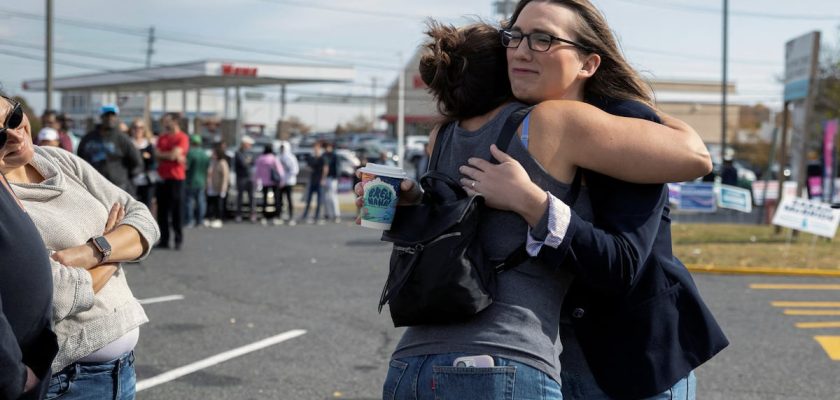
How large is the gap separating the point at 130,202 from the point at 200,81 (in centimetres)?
A: 4011

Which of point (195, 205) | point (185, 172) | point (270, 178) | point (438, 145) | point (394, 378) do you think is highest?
point (438, 145)

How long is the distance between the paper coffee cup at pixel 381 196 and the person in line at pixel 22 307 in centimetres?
76

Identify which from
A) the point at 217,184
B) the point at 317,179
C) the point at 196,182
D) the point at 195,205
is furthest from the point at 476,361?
the point at 317,179

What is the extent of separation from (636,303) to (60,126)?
1192cm

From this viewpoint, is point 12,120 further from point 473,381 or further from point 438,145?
point 473,381

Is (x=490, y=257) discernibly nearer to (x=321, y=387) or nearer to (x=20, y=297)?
(x=20, y=297)

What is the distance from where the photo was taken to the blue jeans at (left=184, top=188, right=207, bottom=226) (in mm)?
17359

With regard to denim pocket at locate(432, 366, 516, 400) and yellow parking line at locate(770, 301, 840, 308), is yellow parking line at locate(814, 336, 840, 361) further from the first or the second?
denim pocket at locate(432, 366, 516, 400)

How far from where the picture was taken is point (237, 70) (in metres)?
38.2

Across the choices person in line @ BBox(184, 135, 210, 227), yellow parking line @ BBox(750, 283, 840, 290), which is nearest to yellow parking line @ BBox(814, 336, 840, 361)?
yellow parking line @ BBox(750, 283, 840, 290)

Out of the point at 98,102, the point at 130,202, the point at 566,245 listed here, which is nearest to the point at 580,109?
the point at 566,245

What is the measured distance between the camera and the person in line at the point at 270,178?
63.1ft

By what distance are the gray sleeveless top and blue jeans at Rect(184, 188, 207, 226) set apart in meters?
15.4

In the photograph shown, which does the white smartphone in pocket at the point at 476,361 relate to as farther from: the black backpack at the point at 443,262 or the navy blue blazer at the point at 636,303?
the navy blue blazer at the point at 636,303
